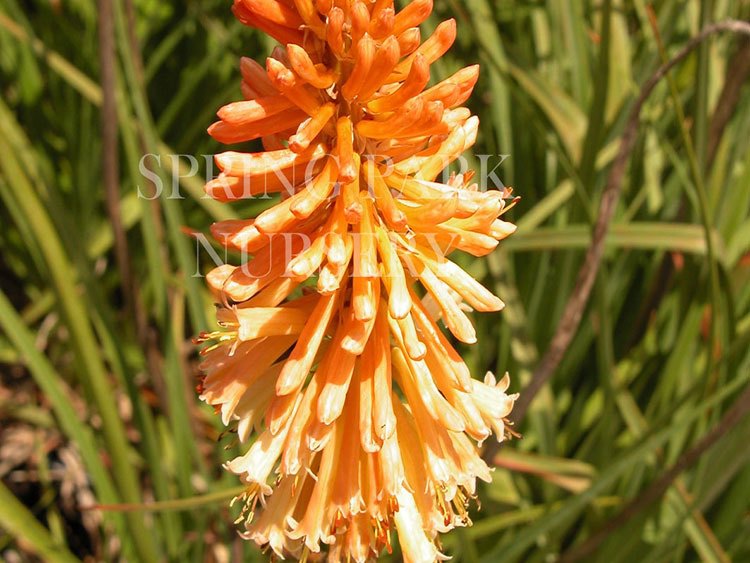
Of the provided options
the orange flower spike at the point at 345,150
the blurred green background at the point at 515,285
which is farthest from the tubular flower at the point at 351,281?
the blurred green background at the point at 515,285

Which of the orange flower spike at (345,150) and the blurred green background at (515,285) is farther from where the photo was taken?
the blurred green background at (515,285)

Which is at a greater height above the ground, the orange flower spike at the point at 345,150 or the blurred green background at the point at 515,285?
the orange flower spike at the point at 345,150

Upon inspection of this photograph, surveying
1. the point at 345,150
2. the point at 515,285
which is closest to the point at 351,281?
the point at 345,150

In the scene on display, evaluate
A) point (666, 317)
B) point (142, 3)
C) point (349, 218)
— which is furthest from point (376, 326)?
point (142, 3)

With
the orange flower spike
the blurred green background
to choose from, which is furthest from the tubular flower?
the blurred green background

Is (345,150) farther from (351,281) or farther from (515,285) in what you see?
(515,285)

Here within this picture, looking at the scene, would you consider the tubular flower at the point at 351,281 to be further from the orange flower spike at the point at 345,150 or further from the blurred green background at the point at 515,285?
the blurred green background at the point at 515,285

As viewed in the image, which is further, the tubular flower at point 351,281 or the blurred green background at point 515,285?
the blurred green background at point 515,285
